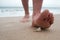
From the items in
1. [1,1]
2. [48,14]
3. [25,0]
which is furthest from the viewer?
[1,1]

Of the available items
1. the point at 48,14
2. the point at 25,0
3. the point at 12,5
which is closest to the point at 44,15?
the point at 48,14

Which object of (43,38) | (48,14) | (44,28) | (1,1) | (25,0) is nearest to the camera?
(43,38)

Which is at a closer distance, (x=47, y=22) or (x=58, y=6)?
(x=47, y=22)

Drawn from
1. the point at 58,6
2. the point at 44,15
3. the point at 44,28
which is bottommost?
the point at 58,6

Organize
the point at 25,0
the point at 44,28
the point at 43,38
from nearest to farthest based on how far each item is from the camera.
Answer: the point at 43,38 → the point at 44,28 → the point at 25,0

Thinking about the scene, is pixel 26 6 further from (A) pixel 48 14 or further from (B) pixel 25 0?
(A) pixel 48 14

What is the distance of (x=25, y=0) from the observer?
1.61m

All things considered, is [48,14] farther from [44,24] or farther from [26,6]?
[26,6]

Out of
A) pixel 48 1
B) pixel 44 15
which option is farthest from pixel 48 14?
pixel 48 1

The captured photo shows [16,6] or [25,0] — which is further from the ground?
[25,0]

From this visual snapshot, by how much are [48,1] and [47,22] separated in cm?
210

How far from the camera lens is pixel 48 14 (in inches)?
39.8

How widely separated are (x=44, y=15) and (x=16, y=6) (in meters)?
2.12

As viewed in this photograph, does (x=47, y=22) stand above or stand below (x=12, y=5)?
above
